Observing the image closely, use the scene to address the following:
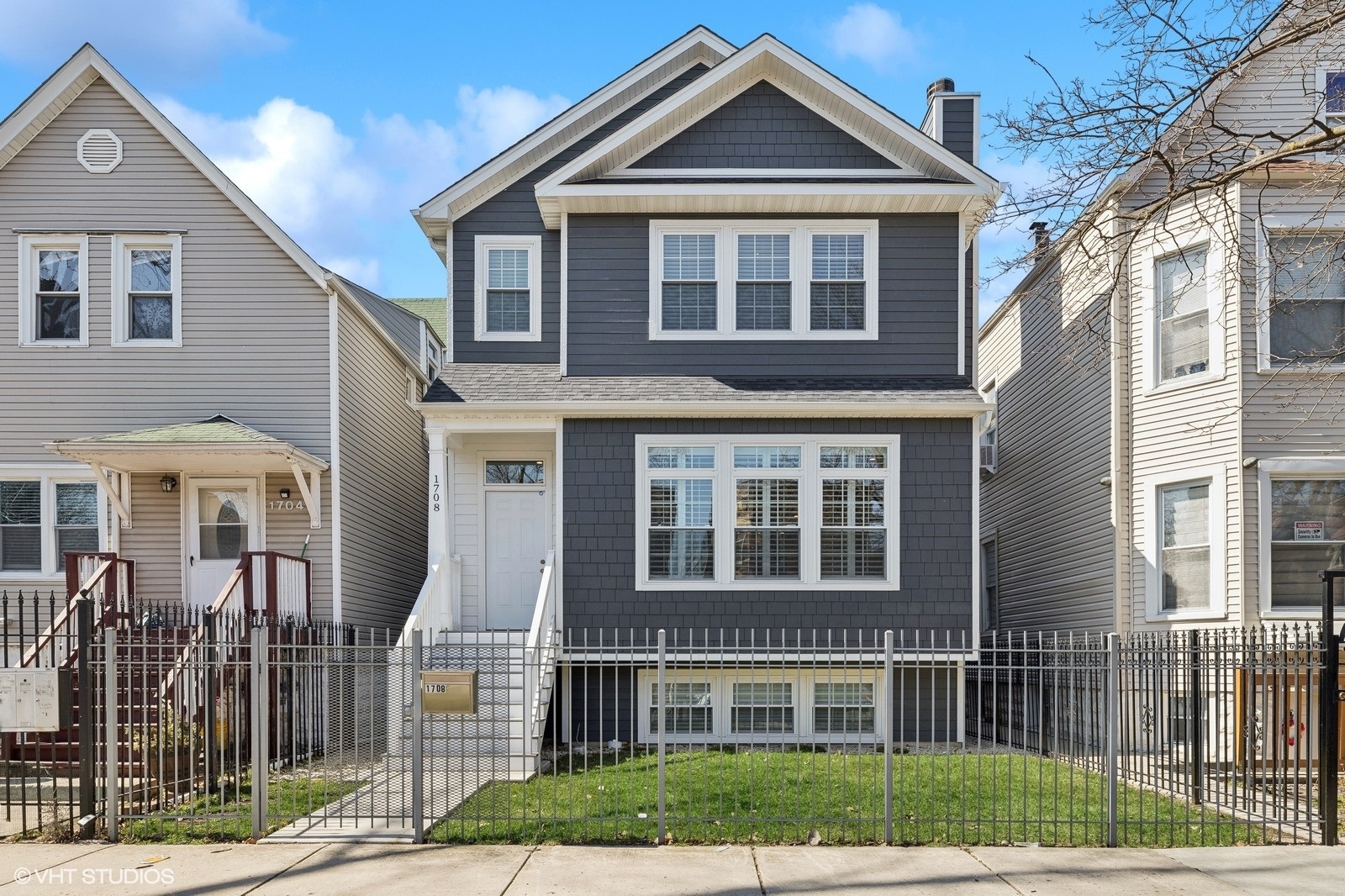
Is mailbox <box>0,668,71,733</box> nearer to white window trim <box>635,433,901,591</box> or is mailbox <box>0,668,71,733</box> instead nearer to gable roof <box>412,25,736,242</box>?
white window trim <box>635,433,901,591</box>

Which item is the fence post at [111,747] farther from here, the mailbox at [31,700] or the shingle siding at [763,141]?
the shingle siding at [763,141]

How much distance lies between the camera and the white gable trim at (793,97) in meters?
15.4

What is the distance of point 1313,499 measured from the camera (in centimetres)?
1434

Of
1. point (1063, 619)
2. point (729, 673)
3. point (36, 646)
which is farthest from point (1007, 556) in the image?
point (36, 646)

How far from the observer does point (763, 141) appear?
622 inches

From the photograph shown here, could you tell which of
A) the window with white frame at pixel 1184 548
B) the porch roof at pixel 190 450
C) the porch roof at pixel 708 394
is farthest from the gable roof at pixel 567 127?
the window with white frame at pixel 1184 548

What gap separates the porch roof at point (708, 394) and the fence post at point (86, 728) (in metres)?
5.93

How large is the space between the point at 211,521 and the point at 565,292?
600 cm

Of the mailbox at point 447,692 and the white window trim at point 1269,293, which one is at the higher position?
the white window trim at point 1269,293

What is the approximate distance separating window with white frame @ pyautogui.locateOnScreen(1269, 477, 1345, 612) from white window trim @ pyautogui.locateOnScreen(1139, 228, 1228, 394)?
1.69 m

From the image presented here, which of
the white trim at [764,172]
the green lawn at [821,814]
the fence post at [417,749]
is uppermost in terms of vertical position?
the white trim at [764,172]

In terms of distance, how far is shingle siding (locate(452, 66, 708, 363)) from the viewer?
53.7 ft

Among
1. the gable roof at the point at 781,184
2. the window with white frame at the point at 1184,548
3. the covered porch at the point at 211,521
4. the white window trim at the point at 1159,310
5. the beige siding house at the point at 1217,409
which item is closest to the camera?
the beige siding house at the point at 1217,409

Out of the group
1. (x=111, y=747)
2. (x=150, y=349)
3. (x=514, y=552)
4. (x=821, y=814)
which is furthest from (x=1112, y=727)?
(x=150, y=349)
